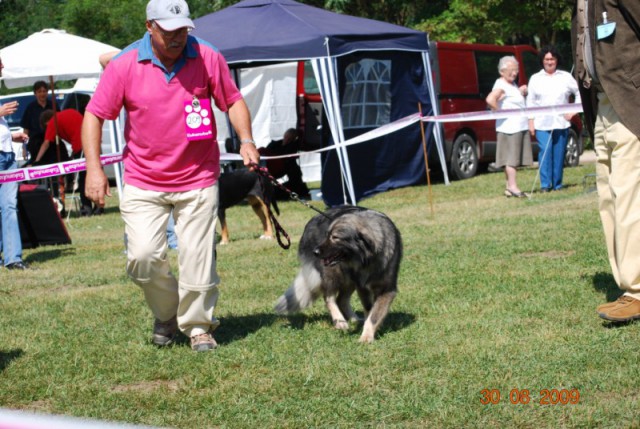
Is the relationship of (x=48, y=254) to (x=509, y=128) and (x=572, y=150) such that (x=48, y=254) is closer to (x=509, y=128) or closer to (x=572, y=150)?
(x=509, y=128)

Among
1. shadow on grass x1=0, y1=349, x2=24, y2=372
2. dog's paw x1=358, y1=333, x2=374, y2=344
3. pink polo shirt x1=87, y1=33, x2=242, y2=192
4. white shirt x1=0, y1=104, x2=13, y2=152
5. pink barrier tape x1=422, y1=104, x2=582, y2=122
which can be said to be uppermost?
pink polo shirt x1=87, y1=33, x2=242, y2=192

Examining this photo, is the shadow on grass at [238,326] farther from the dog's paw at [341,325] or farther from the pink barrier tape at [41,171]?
the pink barrier tape at [41,171]

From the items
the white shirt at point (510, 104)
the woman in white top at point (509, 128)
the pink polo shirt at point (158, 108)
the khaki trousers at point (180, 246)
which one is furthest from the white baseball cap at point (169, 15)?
the white shirt at point (510, 104)

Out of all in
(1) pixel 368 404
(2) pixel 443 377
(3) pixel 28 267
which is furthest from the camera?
(3) pixel 28 267

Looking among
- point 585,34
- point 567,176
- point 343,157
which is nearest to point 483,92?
point 567,176

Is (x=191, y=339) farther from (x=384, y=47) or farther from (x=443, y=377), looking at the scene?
(x=384, y=47)

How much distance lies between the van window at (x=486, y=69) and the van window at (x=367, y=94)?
215 centimetres

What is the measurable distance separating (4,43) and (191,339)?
109ft

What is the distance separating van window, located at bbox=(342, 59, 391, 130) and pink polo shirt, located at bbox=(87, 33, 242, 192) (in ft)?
33.0

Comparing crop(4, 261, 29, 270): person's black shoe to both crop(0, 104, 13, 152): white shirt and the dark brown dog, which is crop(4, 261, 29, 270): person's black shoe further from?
the dark brown dog

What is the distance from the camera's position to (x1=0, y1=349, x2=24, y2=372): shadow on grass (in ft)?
18.3

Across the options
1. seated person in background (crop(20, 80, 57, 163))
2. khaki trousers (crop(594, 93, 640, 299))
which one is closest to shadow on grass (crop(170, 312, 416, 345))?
khaki trousers (crop(594, 93, 640, 299))

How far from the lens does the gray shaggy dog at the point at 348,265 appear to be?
564 cm

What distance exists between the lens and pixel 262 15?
15.0m
